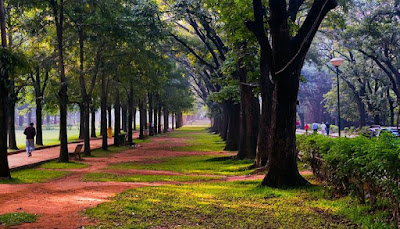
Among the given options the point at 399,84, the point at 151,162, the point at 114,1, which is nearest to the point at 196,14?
the point at 114,1

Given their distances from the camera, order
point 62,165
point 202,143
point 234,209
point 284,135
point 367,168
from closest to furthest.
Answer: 1. point 367,168
2. point 234,209
3. point 284,135
4. point 62,165
5. point 202,143

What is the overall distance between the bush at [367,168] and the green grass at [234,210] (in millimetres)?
314

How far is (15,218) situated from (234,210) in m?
3.93

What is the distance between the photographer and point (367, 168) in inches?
265

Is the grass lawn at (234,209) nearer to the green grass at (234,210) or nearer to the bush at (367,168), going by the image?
the green grass at (234,210)

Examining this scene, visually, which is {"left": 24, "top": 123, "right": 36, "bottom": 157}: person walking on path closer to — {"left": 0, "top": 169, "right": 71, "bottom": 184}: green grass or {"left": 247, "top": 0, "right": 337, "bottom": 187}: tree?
{"left": 0, "top": 169, "right": 71, "bottom": 184}: green grass

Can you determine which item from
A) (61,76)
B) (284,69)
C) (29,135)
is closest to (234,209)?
(284,69)

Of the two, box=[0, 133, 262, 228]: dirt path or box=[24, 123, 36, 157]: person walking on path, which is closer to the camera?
box=[0, 133, 262, 228]: dirt path

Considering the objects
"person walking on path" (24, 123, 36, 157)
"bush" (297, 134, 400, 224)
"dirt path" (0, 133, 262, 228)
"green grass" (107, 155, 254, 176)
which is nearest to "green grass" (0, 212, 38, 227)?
"dirt path" (0, 133, 262, 228)

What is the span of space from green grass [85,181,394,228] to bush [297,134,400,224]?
31cm

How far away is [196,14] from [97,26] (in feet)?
18.2

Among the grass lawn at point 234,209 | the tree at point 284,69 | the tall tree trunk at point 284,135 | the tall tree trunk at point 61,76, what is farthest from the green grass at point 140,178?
the tall tree trunk at point 61,76

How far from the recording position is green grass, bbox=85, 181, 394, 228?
23.8 ft

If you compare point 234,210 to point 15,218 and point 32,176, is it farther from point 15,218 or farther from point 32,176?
point 32,176
